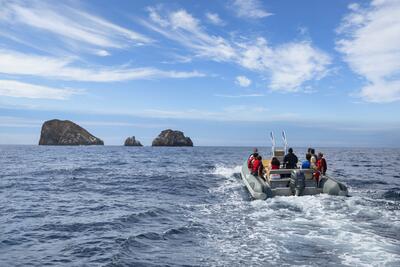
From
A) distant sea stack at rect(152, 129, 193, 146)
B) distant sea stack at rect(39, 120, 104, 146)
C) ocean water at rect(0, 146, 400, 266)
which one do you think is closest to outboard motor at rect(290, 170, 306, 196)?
ocean water at rect(0, 146, 400, 266)

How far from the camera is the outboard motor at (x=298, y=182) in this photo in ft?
57.4

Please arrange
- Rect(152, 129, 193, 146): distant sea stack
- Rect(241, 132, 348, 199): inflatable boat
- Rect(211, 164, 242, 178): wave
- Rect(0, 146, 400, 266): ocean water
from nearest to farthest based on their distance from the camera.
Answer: Rect(0, 146, 400, 266): ocean water → Rect(241, 132, 348, 199): inflatable boat → Rect(211, 164, 242, 178): wave → Rect(152, 129, 193, 146): distant sea stack

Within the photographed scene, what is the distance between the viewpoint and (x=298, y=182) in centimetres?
1747

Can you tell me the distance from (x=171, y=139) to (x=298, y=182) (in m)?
160

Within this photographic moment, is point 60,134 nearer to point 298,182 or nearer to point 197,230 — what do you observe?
point 298,182

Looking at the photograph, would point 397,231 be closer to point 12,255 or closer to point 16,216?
point 12,255

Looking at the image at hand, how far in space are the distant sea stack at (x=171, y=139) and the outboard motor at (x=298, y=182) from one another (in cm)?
15880

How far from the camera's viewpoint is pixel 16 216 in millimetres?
14750

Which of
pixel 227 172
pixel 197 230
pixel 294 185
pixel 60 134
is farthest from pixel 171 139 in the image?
pixel 197 230

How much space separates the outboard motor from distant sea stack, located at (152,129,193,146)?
521 ft

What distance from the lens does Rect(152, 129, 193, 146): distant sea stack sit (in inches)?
6929

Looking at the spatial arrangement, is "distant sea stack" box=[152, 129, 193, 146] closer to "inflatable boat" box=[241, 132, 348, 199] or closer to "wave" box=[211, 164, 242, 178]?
"wave" box=[211, 164, 242, 178]

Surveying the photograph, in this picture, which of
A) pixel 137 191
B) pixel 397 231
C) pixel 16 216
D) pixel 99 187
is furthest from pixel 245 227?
pixel 99 187

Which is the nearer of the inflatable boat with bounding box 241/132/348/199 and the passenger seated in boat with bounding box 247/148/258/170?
the inflatable boat with bounding box 241/132/348/199
